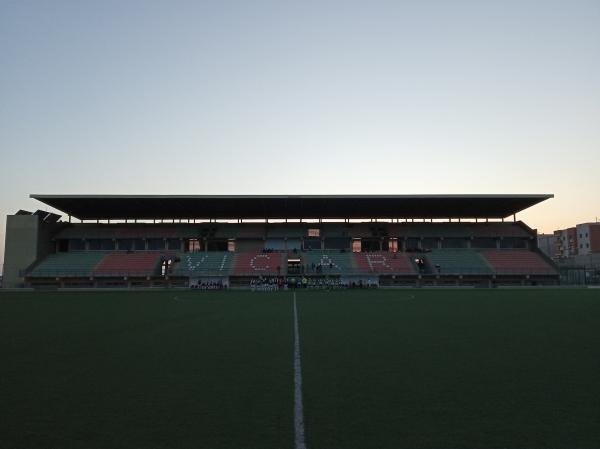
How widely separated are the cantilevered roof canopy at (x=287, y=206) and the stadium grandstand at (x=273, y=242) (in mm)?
123

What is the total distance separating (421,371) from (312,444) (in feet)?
12.6

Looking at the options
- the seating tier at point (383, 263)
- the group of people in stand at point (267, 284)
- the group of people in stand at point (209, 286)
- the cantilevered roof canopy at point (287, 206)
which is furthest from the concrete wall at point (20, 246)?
the seating tier at point (383, 263)

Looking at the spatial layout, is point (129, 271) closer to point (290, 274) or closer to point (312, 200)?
point (290, 274)

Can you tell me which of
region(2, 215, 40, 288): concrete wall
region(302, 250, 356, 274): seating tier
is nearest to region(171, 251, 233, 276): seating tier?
region(302, 250, 356, 274): seating tier

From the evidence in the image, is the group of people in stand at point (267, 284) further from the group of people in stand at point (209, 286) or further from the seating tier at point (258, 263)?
the group of people in stand at point (209, 286)

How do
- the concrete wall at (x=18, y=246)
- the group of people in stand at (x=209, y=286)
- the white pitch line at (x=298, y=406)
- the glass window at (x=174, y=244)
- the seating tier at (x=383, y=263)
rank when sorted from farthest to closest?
the glass window at (x=174, y=244), the concrete wall at (x=18, y=246), the seating tier at (x=383, y=263), the group of people in stand at (x=209, y=286), the white pitch line at (x=298, y=406)

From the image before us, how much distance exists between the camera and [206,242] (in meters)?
61.4

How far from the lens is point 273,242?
202ft

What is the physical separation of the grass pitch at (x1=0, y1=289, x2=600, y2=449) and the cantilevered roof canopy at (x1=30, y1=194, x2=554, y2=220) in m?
39.7

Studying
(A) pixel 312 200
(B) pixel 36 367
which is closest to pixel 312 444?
(B) pixel 36 367

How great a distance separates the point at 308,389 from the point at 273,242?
180 ft

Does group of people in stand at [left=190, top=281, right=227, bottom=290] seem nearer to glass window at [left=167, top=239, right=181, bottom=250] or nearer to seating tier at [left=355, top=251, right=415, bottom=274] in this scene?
glass window at [left=167, top=239, right=181, bottom=250]

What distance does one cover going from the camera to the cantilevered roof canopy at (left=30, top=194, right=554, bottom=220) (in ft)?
171

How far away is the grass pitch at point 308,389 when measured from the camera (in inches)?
194
